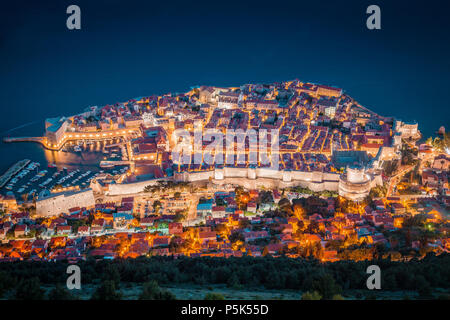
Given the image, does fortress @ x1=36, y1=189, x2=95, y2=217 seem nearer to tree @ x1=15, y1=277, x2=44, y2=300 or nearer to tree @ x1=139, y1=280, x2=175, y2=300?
tree @ x1=15, y1=277, x2=44, y2=300

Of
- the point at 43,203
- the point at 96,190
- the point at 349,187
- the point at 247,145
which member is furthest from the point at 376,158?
the point at 43,203

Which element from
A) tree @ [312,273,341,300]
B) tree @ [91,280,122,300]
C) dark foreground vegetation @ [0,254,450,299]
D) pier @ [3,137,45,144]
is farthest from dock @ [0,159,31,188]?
tree @ [312,273,341,300]

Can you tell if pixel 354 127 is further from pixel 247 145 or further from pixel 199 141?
pixel 199 141

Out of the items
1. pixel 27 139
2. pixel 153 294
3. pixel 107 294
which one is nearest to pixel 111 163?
pixel 27 139

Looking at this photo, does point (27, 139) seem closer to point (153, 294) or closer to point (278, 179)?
point (278, 179)

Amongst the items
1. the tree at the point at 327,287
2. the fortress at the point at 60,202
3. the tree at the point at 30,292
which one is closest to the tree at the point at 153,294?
the tree at the point at 30,292

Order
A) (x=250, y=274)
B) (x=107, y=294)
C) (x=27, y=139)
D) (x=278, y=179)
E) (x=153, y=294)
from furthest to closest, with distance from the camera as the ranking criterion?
1. (x=27, y=139)
2. (x=278, y=179)
3. (x=250, y=274)
4. (x=107, y=294)
5. (x=153, y=294)
